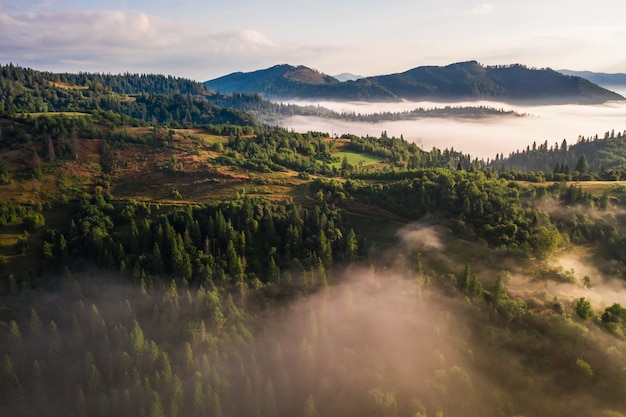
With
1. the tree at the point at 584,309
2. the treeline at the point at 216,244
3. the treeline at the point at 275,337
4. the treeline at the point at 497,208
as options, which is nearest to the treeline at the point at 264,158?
the treeline at the point at 497,208

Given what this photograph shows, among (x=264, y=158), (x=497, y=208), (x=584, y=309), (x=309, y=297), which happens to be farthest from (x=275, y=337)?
(x=264, y=158)

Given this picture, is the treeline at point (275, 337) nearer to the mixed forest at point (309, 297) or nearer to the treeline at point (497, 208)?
the mixed forest at point (309, 297)

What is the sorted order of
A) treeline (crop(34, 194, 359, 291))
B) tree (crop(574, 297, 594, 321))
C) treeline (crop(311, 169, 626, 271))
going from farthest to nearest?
treeline (crop(311, 169, 626, 271))
treeline (crop(34, 194, 359, 291))
tree (crop(574, 297, 594, 321))

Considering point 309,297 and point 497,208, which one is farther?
point 497,208

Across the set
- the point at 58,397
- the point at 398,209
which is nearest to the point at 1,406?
the point at 58,397

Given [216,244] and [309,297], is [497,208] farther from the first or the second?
[216,244]

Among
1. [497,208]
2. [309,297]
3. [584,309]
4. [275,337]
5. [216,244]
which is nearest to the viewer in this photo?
[275,337]

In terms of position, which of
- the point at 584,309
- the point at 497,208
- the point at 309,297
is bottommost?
the point at 584,309

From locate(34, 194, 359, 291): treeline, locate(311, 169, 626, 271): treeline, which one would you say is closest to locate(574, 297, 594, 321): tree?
locate(311, 169, 626, 271): treeline

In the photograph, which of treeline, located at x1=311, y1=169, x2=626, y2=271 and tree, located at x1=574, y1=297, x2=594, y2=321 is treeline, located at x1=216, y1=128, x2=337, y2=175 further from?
tree, located at x1=574, y1=297, x2=594, y2=321

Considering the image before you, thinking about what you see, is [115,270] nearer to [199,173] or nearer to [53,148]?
[199,173]
